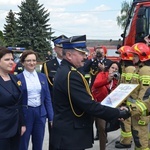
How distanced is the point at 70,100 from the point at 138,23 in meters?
5.24

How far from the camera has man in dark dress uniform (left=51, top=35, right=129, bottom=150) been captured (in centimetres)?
330

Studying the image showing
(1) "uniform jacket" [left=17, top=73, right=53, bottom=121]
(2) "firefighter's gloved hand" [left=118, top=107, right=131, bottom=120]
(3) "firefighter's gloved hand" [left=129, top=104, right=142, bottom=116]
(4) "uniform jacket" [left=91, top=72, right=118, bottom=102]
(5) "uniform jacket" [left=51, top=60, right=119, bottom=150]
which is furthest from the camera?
(4) "uniform jacket" [left=91, top=72, right=118, bottom=102]

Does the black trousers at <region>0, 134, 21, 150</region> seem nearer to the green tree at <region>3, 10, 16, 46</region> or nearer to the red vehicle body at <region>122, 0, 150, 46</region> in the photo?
the red vehicle body at <region>122, 0, 150, 46</region>

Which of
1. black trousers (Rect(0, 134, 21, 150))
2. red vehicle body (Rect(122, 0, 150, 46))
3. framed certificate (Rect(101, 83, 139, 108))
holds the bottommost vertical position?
black trousers (Rect(0, 134, 21, 150))

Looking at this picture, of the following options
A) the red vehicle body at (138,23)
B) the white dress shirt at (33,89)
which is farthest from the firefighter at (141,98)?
the red vehicle body at (138,23)

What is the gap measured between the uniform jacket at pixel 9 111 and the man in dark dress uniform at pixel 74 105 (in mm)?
858

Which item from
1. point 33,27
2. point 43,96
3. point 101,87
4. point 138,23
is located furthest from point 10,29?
point 43,96

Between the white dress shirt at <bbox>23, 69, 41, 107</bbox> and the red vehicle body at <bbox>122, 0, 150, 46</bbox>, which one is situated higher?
the red vehicle body at <bbox>122, 0, 150, 46</bbox>

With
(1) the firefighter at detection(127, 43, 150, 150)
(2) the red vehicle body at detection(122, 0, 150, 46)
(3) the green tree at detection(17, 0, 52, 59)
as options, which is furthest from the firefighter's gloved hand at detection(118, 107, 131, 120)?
(3) the green tree at detection(17, 0, 52, 59)

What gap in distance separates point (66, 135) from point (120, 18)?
55975mm

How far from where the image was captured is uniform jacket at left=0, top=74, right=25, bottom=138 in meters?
4.06

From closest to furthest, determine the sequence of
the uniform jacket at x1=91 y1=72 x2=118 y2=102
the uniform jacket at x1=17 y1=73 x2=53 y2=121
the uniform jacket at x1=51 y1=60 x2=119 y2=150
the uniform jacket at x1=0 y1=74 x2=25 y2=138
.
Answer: the uniform jacket at x1=51 y1=60 x2=119 y2=150, the uniform jacket at x1=0 y1=74 x2=25 y2=138, the uniform jacket at x1=17 y1=73 x2=53 y2=121, the uniform jacket at x1=91 y1=72 x2=118 y2=102

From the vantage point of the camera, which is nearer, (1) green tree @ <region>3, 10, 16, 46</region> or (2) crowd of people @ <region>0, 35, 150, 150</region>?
(2) crowd of people @ <region>0, 35, 150, 150</region>

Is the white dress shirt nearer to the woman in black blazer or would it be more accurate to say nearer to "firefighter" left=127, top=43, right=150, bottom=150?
the woman in black blazer
